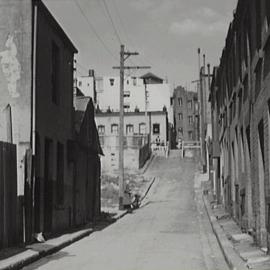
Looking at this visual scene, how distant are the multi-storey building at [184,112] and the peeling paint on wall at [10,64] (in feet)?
275

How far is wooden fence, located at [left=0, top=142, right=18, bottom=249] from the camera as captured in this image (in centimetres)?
1457

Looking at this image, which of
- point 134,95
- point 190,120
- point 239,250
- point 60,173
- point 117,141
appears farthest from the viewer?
point 190,120

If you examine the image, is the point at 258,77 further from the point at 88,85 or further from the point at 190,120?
the point at 190,120

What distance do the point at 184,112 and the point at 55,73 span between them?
81950mm

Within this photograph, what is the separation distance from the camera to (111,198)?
44.3 m

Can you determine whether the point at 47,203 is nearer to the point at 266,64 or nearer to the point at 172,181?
the point at 266,64

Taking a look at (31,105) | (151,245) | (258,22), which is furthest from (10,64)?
(258,22)

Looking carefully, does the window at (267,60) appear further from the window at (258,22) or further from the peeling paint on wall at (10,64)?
the peeling paint on wall at (10,64)

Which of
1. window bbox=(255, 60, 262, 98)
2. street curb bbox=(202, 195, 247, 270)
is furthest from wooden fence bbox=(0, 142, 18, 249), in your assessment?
Result: window bbox=(255, 60, 262, 98)

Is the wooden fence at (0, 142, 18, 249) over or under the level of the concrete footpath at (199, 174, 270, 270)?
over

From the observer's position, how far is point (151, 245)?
57.2 feet

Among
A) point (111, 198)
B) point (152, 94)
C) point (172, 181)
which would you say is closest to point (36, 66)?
point (111, 198)

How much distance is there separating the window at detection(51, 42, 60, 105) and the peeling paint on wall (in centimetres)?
280

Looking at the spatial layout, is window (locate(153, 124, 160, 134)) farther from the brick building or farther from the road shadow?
the road shadow
